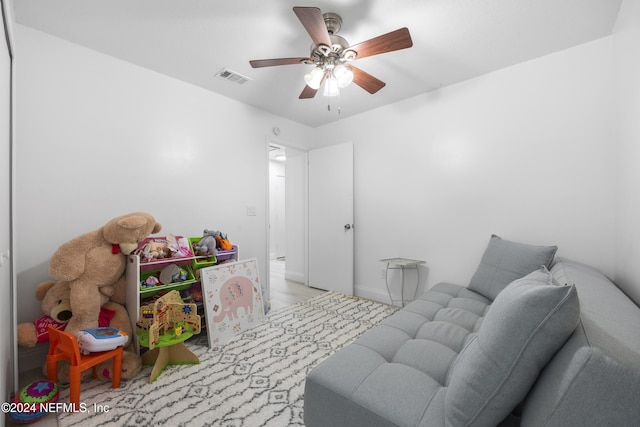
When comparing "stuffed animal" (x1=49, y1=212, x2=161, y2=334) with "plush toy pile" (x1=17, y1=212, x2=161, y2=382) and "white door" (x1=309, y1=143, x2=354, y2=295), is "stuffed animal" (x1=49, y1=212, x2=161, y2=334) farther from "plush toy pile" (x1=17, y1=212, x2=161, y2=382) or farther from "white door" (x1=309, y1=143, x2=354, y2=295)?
"white door" (x1=309, y1=143, x2=354, y2=295)

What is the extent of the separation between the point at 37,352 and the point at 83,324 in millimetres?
554

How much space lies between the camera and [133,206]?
7.88 ft

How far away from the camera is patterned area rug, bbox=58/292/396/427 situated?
4.77 ft

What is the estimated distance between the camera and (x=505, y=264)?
2.06 m

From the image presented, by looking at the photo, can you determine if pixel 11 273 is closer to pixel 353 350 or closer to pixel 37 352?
pixel 37 352

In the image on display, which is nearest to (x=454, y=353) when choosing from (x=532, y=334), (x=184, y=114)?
(x=532, y=334)

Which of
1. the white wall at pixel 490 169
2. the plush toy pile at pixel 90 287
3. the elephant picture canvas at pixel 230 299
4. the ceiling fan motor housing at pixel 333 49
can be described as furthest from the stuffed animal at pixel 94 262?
the white wall at pixel 490 169

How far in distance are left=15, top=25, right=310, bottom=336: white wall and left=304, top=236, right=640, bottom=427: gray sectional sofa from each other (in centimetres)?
227

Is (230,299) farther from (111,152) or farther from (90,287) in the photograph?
(111,152)

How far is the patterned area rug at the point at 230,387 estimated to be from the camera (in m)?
1.45

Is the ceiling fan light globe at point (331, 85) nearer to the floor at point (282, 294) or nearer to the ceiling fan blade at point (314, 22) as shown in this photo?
the ceiling fan blade at point (314, 22)

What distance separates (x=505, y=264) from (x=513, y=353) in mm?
1617

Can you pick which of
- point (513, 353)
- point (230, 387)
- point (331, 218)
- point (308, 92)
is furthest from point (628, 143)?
point (230, 387)

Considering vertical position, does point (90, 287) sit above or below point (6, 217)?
below
